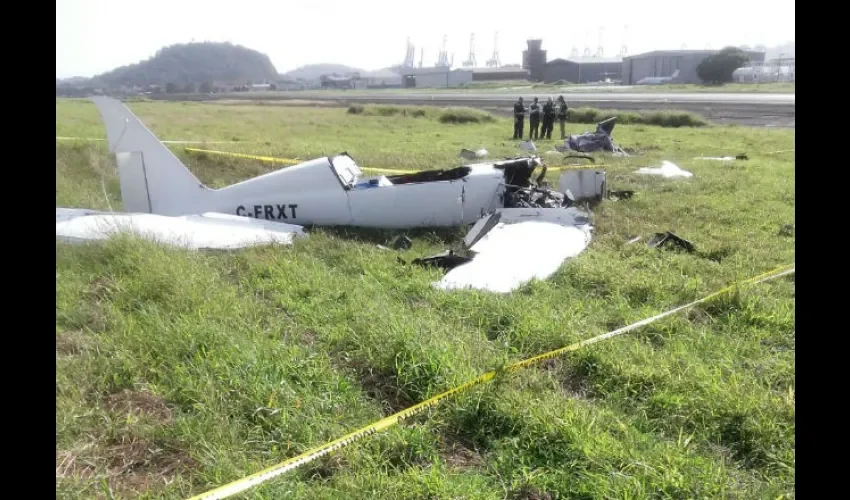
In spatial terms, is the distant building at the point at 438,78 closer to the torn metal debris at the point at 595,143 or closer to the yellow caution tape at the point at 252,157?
the torn metal debris at the point at 595,143

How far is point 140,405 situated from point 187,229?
385cm

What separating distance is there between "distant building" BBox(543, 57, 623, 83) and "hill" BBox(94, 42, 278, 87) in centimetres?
4437

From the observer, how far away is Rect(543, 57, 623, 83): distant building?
93750 millimetres

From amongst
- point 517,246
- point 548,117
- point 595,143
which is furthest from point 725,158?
point 517,246

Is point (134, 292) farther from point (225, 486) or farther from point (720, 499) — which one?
point (720, 499)

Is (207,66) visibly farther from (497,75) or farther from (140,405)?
(140,405)

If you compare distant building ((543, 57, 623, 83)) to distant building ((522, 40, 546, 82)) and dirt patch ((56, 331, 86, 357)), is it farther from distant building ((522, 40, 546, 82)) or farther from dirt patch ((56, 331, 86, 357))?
dirt patch ((56, 331, 86, 357))

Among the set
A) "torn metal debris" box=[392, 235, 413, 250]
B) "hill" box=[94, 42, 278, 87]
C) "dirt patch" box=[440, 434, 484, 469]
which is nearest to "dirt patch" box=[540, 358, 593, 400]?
"dirt patch" box=[440, 434, 484, 469]

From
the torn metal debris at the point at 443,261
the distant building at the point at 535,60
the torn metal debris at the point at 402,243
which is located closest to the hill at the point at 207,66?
the torn metal debris at the point at 402,243

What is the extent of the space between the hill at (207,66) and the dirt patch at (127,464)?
26.6 metres

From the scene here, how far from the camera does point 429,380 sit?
152 inches

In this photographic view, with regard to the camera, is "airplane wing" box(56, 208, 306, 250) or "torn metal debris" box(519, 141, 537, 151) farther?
"torn metal debris" box(519, 141, 537, 151)
